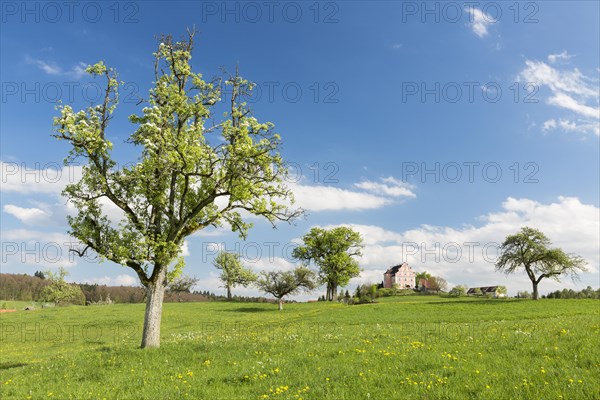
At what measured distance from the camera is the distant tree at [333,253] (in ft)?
249

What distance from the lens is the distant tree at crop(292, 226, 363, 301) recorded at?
75938 millimetres

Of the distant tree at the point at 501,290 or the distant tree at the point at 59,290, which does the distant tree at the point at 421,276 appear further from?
the distant tree at the point at 59,290

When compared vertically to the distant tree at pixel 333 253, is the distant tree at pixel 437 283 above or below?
below

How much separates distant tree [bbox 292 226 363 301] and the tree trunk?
182 ft

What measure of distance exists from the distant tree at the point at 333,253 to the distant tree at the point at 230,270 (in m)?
17.3

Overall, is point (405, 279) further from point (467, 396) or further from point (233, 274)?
point (467, 396)

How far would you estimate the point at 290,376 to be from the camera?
13000mm

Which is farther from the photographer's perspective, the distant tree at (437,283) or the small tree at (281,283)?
the distant tree at (437,283)

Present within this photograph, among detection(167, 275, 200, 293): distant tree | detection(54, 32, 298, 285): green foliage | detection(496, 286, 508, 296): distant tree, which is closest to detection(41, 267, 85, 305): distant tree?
detection(167, 275, 200, 293): distant tree

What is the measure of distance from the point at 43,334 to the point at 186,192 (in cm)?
3323

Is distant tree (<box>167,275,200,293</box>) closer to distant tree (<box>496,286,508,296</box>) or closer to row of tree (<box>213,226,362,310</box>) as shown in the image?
row of tree (<box>213,226,362,310</box>)

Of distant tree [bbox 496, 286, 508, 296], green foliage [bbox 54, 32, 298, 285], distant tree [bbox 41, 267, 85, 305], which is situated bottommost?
distant tree [bbox 496, 286, 508, 296]

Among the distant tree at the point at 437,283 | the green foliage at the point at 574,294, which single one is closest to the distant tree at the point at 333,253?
the green foliage at the point at 574,294

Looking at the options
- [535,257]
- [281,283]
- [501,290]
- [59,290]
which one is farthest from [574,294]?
[59,290]
